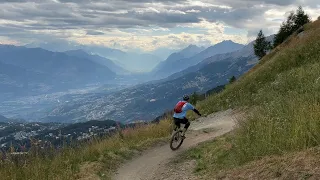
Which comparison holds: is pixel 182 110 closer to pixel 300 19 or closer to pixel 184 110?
pixel 184 110

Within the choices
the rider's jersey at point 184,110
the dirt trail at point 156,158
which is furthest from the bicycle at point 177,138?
the rider's jersey at point 184,110

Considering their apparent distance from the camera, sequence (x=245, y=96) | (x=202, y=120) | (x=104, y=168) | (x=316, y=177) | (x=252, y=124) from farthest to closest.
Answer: (x=245, y=96) → (x=202, y=120) → (x=104, y=168) → (x=252, y=124) → (x=316, y=177)

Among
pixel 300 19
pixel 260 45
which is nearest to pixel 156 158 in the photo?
pixel 300 19

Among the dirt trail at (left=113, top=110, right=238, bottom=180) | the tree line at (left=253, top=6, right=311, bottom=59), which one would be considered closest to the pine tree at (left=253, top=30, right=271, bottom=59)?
the tree line at (left=253, top=6, right=311, bottom=59)

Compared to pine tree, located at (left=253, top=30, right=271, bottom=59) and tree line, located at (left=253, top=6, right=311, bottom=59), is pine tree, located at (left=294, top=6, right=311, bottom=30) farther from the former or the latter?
pine tree, located at (left=253, top=30, right=271, bottom=59)

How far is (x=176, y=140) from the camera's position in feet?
53.3

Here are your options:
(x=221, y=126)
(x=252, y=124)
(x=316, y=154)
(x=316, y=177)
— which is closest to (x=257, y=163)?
(x=316, y=154)

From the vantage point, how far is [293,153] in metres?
6.82

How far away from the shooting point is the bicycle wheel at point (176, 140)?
16.0m

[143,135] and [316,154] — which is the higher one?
[316,154]

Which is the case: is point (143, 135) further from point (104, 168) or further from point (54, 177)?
point (54, 177)

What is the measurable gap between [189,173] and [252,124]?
300 cm

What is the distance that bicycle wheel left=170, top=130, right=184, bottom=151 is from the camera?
1597cm

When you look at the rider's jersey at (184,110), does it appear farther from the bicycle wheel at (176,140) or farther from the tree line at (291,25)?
the tree line at (291,25)
